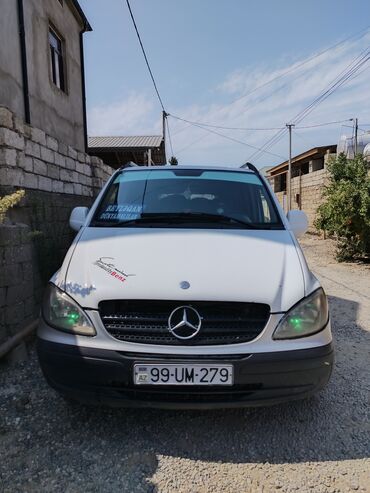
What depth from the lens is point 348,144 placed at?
15.6m

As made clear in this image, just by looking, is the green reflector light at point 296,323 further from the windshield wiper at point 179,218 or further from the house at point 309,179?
the house at point 309,179

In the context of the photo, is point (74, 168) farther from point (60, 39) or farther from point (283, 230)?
point (283, 230)

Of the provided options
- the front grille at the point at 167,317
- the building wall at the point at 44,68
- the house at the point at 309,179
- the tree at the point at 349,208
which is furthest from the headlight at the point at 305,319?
the house at the point at 309,179

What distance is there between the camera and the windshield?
2947mm

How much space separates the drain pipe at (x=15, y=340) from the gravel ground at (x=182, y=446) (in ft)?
0.74

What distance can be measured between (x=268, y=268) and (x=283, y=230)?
657 mm

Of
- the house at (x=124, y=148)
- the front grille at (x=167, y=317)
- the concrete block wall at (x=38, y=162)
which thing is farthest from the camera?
the house at (x=124, y=148)

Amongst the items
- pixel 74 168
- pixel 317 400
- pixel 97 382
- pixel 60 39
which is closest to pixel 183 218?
pixel 97 382

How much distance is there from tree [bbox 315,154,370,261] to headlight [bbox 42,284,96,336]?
7.53m

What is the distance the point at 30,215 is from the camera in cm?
430

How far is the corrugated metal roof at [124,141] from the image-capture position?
49.2 ft

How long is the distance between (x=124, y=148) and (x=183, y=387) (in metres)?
13.8

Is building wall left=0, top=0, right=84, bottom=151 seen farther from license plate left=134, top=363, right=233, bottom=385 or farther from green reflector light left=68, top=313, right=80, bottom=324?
license plate left=134, top=363, right=233, bottom=385

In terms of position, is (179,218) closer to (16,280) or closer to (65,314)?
(65,314)
